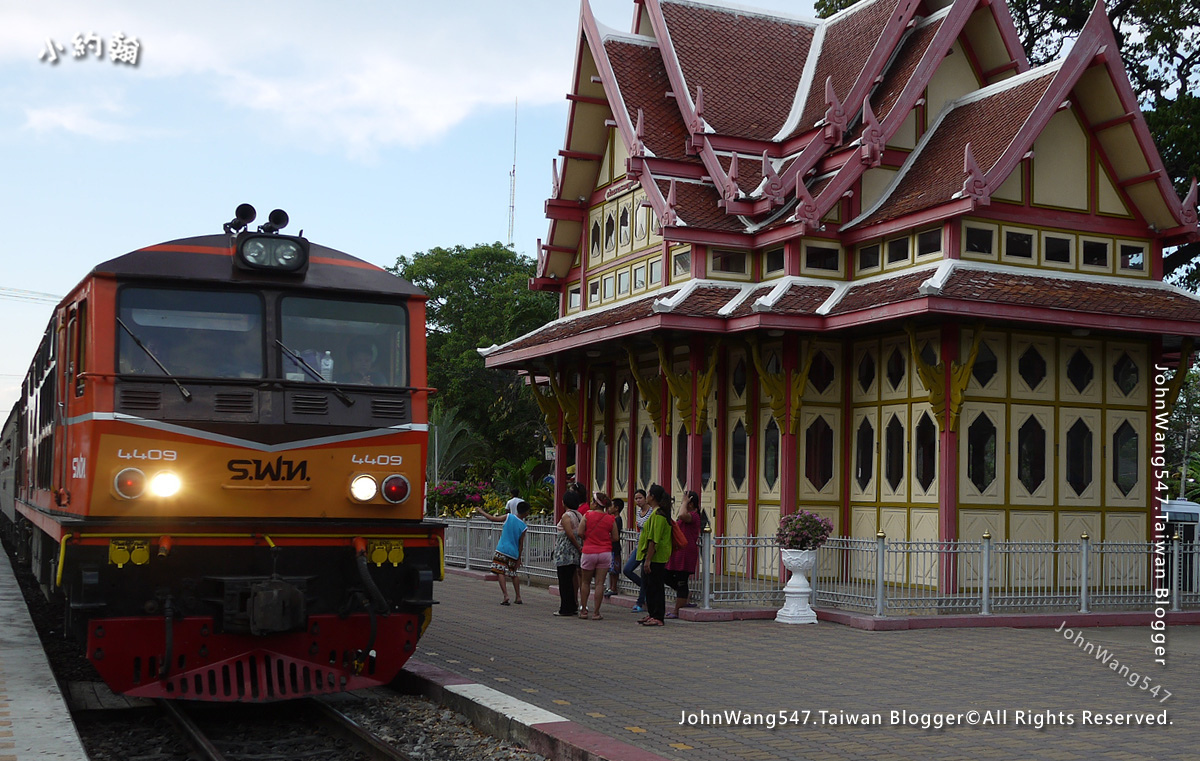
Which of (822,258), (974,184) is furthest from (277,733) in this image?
(822,258)

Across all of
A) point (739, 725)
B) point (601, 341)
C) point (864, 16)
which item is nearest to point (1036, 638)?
point (739, 725)

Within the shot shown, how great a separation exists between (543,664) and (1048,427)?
10.1 m

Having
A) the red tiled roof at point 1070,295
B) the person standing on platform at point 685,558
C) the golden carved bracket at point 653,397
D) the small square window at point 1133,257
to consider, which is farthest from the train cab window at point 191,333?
the small square window at point 1133,257

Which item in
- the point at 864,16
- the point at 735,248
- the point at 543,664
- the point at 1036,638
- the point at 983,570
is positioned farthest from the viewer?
the point at 864,16

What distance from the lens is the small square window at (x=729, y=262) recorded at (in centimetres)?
2173

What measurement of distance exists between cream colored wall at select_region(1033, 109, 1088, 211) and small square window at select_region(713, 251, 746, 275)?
4.81 metres

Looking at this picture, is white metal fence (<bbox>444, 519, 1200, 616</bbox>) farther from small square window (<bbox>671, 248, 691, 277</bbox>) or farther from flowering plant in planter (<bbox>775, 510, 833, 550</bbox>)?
small square window (<bbox>671, 248, 691, 277</bbox>)

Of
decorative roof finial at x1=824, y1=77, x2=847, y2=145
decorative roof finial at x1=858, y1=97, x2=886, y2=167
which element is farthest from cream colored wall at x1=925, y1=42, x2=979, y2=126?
decorative roof finial at x1=858, y1=97, x2=886, y2=167

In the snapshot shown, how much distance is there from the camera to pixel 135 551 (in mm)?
9227

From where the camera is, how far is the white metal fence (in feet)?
55.1

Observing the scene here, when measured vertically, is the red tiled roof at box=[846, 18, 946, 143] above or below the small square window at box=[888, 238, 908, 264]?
above

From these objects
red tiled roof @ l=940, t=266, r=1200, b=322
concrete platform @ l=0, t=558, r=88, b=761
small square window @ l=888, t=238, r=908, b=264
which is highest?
small square window @ l=888, t=238, r=908, b=264

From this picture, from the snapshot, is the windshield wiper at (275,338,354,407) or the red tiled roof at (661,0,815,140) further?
the red tiled roof at (661,0,815,140)

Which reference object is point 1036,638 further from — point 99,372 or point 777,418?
point 99,372
